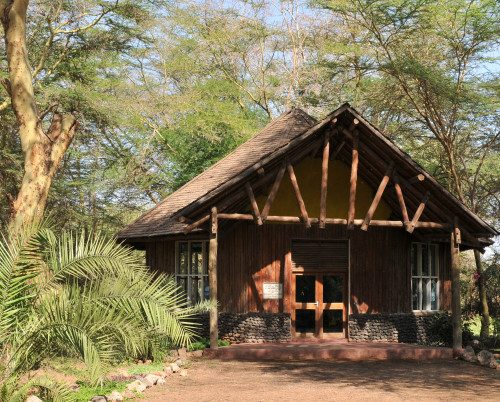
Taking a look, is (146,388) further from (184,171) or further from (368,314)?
(184,171)

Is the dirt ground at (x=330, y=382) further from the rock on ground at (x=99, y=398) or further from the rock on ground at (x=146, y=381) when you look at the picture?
the rock on ground at (x=99, y=398)

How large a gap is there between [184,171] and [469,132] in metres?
13.4

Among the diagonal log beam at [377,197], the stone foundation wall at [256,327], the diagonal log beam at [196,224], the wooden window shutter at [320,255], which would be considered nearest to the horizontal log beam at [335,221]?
the diagonal log beam at [377,197]

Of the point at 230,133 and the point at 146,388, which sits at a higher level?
the point at 230,133

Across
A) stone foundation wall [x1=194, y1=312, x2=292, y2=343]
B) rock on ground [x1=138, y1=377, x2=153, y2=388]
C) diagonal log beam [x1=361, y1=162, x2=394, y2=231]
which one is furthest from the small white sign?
rock on ground [x1=138, y1=377, x2=153, y2=388]


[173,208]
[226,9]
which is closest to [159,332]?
[173,208]

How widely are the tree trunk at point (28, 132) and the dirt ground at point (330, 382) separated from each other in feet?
14.2

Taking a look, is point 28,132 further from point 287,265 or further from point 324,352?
point 324,352

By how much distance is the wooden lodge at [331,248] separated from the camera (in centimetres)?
1575

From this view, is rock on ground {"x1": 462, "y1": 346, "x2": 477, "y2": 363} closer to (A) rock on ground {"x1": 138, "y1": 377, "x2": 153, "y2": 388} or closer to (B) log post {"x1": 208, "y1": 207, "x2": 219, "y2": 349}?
(B) log post {"x1": 208, "y1": 207, "x2": 219, "y2": 349}

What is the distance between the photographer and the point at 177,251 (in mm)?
18266

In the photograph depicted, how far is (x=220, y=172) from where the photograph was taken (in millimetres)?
19094

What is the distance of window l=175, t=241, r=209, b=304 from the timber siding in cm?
25

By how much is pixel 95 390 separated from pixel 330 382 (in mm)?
4221
